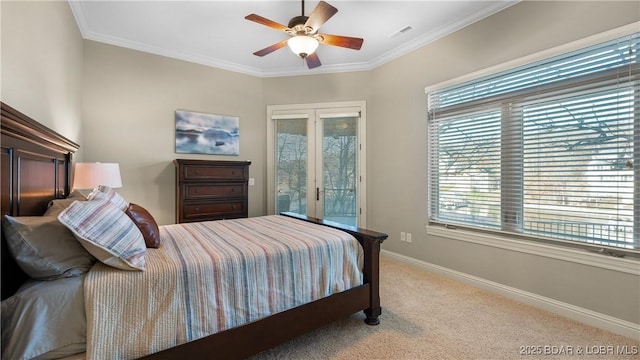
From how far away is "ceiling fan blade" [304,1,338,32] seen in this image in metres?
2.01

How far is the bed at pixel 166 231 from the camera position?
128 cm

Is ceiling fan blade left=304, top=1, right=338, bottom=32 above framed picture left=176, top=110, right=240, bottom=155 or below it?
above

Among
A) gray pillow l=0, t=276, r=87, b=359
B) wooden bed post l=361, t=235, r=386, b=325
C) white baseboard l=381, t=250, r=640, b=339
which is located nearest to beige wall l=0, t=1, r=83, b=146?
gray pillow l=0, t=276, r=87, b=359

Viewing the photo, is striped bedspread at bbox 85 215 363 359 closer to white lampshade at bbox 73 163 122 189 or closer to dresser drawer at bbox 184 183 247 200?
white lampshade at bbox 73 163 122 189

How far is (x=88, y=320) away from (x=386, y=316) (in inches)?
75.2

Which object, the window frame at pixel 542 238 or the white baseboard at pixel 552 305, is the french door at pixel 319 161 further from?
→ the white baseboard at pixel 552 305

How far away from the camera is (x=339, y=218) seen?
13.9ft

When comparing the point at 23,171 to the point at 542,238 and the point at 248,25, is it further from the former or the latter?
the point at 542,238

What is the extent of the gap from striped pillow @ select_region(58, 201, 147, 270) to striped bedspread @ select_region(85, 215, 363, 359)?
57mm

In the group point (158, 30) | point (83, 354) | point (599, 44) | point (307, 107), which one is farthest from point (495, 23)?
point (83, 354)

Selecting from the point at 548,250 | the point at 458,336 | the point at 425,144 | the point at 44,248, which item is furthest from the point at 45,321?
the point at 425,144

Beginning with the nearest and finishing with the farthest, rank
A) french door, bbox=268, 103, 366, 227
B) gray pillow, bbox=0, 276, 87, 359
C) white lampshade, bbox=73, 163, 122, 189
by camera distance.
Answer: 1. gray pillow, bbox=0, 276, 87, 359
2. white lampshade, bbox=73, 163, 122, 189
3. french door, bbox=268, 103, 366, 227

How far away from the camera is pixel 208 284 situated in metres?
1.45

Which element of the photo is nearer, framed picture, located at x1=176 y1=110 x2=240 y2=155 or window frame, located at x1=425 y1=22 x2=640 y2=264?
window frame, located at x1=425 y1=22 x2=640 y2=264
